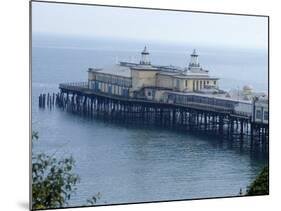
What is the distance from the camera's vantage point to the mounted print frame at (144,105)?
4.78 meters

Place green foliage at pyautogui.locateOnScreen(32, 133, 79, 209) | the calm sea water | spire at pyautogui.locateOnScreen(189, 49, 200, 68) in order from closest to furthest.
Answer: green foliage at pyautogui.locateOnScreen(32, 133, 79, 209), the calm sea water, spire at pyautogui.locateOnScreen(189, 49, 200, 68)

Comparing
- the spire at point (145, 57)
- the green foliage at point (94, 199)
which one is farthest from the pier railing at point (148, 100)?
the green foliage at point (94, 199)

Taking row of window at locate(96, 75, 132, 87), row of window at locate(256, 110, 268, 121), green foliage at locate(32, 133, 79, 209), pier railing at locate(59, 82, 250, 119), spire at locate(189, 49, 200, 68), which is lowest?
green foliage at locate(32, 133, 79, 209)

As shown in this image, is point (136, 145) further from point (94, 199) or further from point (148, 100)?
point (94, 199)

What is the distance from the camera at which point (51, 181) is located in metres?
4.76

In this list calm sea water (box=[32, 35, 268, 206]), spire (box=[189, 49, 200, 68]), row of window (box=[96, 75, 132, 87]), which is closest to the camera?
calm sea water (box=[32, 35, 268, 206])

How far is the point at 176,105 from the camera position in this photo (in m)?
5.18

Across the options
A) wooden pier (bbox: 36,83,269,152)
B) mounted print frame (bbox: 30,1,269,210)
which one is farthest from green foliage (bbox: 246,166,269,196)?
wooden pier (bbox: 36,83,269,152)

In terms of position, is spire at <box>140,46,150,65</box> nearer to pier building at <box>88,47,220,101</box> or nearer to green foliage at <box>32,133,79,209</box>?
pier building at <box>88,47,220,101</box>

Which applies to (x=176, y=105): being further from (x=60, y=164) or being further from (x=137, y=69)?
(x=60, y=164)

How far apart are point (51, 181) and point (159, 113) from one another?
3.26 ft

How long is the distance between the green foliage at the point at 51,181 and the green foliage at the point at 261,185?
1.44m

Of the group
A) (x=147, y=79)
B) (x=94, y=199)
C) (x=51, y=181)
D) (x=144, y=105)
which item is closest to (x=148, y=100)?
(x=144, y=105)

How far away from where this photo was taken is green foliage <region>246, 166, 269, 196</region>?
17.4 feet
